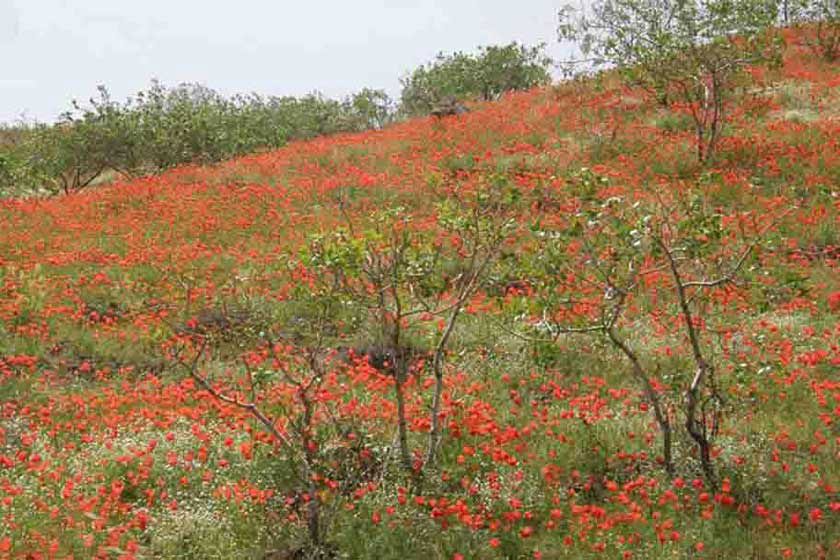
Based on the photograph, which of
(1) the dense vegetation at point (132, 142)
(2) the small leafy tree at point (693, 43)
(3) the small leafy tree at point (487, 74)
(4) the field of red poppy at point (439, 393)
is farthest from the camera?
(3) the small leafy tree at point (487, 74)

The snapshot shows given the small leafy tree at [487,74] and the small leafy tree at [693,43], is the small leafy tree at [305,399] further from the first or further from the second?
the small leafy tree at [487,74]

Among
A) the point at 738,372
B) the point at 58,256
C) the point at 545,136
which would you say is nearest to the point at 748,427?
the point at 738,372

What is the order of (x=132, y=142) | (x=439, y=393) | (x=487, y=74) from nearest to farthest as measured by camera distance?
(x=439, y=393)
(x=132, y=142)
(x=487, y=74)

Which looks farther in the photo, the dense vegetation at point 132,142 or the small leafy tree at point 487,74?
the small leafy tree at point 487,74

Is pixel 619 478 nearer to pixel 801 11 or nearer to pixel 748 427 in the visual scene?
pixel 748 427

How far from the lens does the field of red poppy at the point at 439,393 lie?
19.7ft

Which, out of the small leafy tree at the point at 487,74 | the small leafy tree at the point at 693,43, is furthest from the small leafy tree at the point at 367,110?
the small leafy tree at the point at 693,43

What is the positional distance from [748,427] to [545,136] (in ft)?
47.6

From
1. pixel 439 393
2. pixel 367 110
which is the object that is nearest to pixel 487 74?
pixel 367 110

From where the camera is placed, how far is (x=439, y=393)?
6.87m

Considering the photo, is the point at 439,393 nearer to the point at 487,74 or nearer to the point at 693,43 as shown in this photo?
the point at 693,43

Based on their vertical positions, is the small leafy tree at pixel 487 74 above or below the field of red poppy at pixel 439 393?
above

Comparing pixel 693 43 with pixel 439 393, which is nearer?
pixel 439 393

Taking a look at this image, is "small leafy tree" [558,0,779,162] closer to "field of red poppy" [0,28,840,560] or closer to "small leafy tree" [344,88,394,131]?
"field of red poppy" [0,28,840,560]
